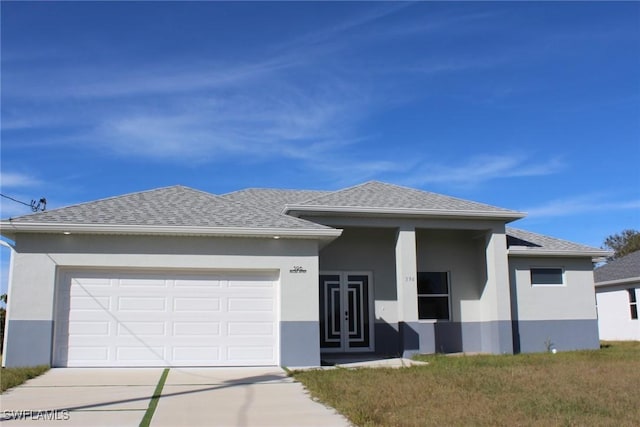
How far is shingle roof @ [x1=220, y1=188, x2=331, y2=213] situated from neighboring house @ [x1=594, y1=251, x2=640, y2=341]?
15.0m

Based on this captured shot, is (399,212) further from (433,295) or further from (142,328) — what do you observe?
(142,328)

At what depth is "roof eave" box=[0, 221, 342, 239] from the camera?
557 inches

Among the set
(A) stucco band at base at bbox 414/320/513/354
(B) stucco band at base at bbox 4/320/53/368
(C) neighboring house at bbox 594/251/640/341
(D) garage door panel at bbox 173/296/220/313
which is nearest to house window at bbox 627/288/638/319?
(C) neighboring house at bbox 594/251/640/341

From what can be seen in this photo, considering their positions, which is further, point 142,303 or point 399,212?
point 399,212

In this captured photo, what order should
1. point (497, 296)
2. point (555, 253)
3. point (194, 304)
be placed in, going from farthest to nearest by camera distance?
point (555, 253) < point (497, 296) < point (194, 304)

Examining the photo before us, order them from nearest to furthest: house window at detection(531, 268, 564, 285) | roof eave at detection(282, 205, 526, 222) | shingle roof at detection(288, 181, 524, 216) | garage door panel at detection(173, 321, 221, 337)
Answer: garage door panel at detection(173, 321, 221, 337) → roof eave at detection(282, 205, 526, 222) → shingle roof at detection(288, 181, 524, 216) → house window at detection(531, 268, 564, 285)

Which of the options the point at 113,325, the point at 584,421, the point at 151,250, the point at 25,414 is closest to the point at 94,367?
the point at 113,325

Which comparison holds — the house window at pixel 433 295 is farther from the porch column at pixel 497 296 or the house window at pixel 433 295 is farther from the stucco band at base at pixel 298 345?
the stucco band at base at pixel 298 345

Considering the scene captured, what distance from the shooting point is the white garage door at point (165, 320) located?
47.0ft

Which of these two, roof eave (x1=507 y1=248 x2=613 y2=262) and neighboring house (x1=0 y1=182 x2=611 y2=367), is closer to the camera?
neighboring house (x1=0 y1=182 x2=611 y2=367)

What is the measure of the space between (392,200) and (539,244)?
219 inches

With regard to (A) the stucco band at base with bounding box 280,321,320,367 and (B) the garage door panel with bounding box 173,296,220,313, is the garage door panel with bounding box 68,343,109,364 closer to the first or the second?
(B) the garage door panel with bounding box 173,296,220,313

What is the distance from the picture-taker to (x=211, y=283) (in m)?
15.0

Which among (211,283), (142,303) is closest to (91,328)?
(142,303)
